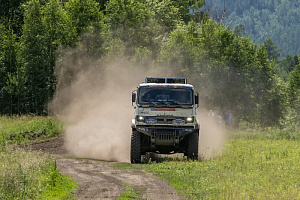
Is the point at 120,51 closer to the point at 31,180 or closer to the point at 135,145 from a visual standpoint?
the point at 135,145

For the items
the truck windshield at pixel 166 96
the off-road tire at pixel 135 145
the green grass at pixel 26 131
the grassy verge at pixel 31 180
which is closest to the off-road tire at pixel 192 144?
the truck windshield at pixel 166 96

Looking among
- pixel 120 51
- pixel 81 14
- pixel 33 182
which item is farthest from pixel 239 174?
pixel 81 14

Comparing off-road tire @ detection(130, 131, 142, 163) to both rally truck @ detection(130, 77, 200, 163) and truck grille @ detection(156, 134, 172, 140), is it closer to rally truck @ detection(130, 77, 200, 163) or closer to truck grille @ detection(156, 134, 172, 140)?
rally truck @ detection(130, 77, 200, 163)

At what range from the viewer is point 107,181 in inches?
612

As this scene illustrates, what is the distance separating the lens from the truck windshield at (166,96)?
20.5 m

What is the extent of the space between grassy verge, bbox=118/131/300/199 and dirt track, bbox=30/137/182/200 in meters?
0.55

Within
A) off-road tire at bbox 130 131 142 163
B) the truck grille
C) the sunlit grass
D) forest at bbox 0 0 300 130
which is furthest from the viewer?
forest at bbox 0 0 300 130

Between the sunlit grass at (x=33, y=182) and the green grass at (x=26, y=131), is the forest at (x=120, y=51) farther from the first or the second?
the sunlit grass at (x=33, y=182)

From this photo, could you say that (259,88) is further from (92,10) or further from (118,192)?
(118,192)

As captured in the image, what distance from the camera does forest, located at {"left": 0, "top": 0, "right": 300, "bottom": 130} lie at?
5134 cm

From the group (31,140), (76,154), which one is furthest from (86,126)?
(76,154)

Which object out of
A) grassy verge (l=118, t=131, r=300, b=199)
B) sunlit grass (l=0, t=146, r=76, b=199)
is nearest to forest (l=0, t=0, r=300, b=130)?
grassy verge (l=118, t=131, r=300, b=199)

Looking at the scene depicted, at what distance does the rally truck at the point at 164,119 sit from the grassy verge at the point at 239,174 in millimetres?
909

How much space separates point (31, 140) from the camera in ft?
94.3
